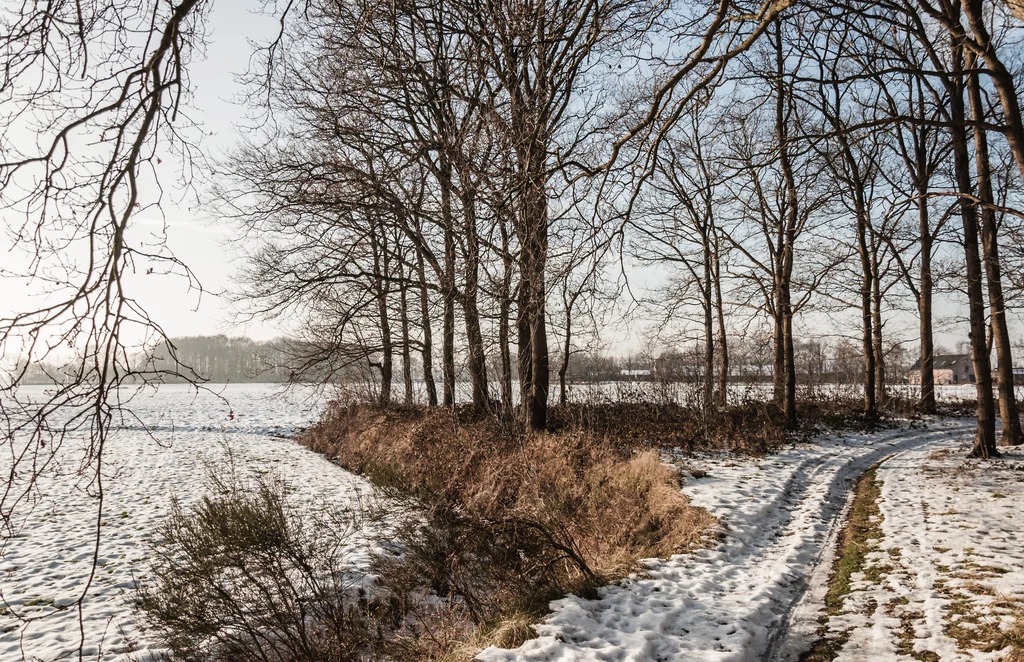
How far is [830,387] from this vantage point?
22703mm

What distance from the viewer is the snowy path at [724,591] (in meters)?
4.30

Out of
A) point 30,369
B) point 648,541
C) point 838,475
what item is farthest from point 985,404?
point 30,369

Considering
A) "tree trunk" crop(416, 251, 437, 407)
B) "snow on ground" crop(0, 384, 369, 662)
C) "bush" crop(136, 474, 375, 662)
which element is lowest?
"snow on ground" crop(0, 384, 369, 662)

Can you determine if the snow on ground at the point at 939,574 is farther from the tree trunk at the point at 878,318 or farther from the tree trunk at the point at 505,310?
the tree trunk at the point at 878,318

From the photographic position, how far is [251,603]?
5637 millimetres

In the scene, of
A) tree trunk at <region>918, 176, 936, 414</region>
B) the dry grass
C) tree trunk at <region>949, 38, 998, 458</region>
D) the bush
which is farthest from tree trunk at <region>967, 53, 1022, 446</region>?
the bush

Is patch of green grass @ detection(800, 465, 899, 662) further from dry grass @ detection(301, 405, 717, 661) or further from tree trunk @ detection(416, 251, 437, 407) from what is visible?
tree trunk @ detection(416, 251, 437, 407)

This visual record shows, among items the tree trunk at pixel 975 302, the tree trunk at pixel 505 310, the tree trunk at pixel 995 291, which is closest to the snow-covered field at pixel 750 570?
the tree trunk at pixel 975 302

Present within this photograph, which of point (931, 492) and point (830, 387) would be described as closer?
point (931, 492)

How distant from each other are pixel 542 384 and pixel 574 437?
141 cm

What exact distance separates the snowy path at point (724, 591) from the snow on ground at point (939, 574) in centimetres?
56

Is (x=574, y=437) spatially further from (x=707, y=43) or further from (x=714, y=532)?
(x=707, y=43)

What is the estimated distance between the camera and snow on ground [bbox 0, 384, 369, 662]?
19.5 ft

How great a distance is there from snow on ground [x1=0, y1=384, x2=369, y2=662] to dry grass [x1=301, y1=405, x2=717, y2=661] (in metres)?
1.20
